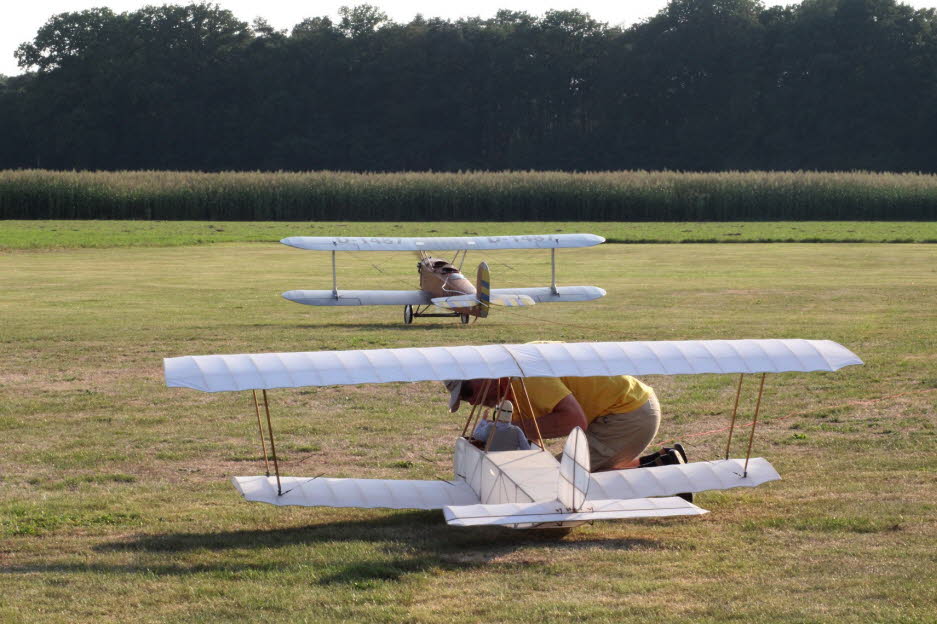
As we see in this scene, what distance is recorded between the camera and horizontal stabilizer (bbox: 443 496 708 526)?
19.7 ft

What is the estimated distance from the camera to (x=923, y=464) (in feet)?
28.2

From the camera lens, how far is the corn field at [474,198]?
49344 millimetres

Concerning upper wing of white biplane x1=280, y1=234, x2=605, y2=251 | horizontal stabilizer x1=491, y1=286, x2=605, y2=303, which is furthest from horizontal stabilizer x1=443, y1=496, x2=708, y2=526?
horizontal stabilizer x1=491, y1=286, x2=605, y2=303

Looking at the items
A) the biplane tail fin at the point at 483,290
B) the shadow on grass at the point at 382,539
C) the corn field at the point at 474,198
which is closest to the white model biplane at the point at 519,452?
the shadow on grass at the point at 382,539

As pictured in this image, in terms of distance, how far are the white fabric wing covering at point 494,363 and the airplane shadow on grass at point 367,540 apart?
39.5 inches

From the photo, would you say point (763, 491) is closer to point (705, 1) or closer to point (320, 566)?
point (320, 566)

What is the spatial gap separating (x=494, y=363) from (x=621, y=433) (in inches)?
54.5

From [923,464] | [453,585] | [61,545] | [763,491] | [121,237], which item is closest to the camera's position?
[453,585]

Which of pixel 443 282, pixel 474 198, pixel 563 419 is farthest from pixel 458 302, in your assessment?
pixel 474 198

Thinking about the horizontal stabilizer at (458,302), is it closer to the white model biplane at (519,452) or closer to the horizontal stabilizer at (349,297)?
the horizontal stabilizer at (349,297)

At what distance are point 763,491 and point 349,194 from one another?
1723 inches

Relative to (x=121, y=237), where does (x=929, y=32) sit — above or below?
above

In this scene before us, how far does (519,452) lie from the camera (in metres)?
6.99

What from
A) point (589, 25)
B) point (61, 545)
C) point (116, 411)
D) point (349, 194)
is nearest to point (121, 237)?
point (349, 194)
